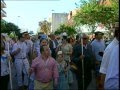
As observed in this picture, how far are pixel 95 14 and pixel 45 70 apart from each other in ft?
144

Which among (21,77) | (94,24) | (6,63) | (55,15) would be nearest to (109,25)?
(94,24)

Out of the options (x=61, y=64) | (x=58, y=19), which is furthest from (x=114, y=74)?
(x=58, y=19)

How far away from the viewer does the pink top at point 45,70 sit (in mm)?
9242

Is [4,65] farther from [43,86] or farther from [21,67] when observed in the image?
[21,67]

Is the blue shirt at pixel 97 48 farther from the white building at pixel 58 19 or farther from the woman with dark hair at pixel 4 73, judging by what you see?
the white building at pixel 58 19

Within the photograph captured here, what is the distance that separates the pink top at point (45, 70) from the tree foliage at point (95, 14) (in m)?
38.1

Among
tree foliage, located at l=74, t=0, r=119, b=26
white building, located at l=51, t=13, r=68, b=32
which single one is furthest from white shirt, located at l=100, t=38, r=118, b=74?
white building, located at l=51, t=13, r=68, b=32

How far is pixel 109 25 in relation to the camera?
52.8 metres

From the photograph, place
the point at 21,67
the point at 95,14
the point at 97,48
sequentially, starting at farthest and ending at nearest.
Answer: the point at 95,14 < the point at 97,48 < the point at 21,67

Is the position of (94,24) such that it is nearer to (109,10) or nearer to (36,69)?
(109,10)

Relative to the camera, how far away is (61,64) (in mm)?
11430

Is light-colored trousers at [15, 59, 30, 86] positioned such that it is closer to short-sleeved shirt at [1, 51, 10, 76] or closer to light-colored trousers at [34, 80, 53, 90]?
short-sleeved shirt at [1, 51, 10, 76]

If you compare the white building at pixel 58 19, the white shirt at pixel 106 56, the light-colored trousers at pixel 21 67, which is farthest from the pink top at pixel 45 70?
the white building at pixel 58 19

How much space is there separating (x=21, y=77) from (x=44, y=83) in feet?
13.9
